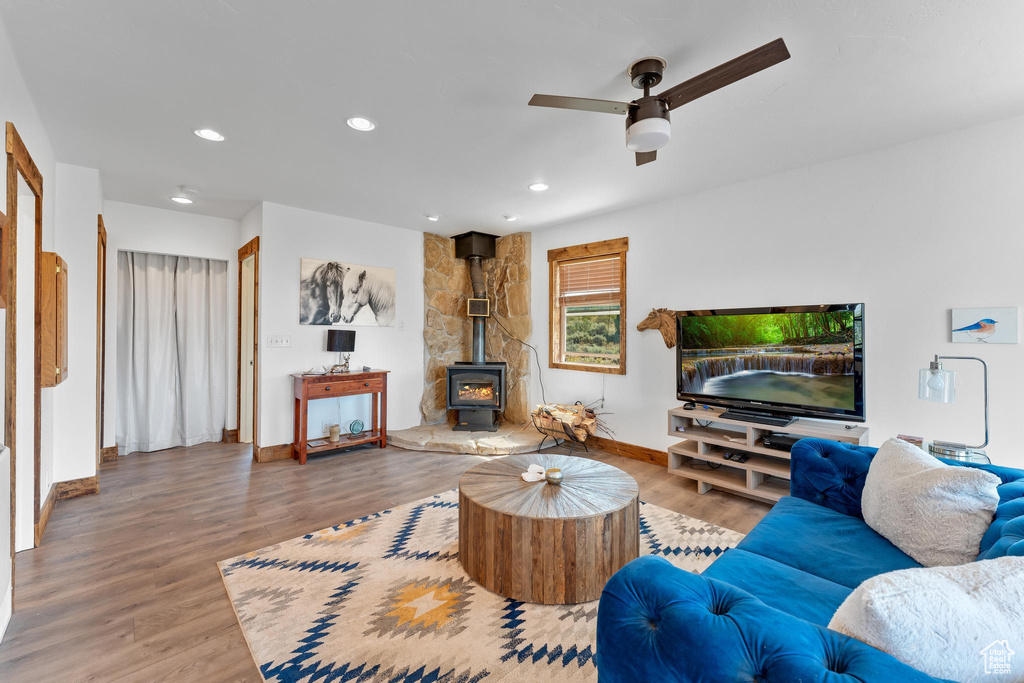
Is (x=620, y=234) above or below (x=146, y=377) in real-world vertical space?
above

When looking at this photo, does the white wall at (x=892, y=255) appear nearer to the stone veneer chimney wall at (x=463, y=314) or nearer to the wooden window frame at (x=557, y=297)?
the wooden window frame at (x=557, y=297)

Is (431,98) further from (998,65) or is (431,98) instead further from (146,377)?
(146,377)

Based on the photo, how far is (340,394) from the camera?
4.29 meters

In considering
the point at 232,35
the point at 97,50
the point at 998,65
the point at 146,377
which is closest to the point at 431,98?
the point at 232,35

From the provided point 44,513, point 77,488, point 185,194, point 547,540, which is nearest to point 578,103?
point 547,540

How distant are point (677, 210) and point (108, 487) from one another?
523cm

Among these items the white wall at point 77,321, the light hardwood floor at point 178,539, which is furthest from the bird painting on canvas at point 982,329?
the white wall at point 77,321

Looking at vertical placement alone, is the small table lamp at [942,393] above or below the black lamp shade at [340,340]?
below

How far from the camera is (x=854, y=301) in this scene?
2990 millimetres

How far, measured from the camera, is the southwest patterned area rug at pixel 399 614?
158cm

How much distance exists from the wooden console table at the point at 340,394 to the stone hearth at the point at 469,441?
0.23 m

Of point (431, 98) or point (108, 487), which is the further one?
point (108, 487)

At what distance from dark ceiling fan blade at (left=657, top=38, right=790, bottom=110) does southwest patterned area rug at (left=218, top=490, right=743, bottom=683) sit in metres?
2.26

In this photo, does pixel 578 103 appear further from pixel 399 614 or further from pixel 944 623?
pixel 399 614
